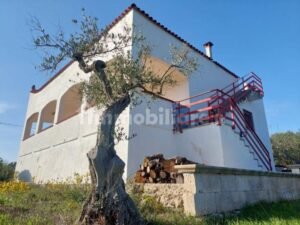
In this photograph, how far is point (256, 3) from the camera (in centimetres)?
704

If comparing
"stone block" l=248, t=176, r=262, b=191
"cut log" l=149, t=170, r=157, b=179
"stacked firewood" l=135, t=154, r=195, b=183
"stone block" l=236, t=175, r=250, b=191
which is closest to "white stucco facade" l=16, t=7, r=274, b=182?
"stacked firewood" l=135, t=154, r=195, b=183

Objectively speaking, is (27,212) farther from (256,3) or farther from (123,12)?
(256,3)

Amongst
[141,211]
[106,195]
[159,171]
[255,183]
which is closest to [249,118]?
[255,183]

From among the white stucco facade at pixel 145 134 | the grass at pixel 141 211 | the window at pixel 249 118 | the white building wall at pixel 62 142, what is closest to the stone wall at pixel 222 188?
the grass at pixel 141 211

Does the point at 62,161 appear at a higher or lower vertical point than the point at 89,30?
lower

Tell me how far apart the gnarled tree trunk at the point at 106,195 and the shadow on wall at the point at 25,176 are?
1091 centimetres

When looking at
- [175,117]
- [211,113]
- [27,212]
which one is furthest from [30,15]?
[211,113]

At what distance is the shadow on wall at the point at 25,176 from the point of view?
1236 centimetres

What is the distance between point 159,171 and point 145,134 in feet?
6.94

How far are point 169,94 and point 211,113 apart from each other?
9.77 ft

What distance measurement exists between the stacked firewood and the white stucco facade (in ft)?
3.00

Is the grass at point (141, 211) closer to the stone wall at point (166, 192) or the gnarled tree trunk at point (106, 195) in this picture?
the stone wall at point (166, 192)

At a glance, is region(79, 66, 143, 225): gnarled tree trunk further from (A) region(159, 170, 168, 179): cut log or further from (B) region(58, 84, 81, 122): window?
(B) region(58, 84, 81, 122): window

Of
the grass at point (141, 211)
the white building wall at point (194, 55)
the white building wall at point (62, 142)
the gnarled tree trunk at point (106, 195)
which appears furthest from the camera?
the white building wall at point (194, 55)
